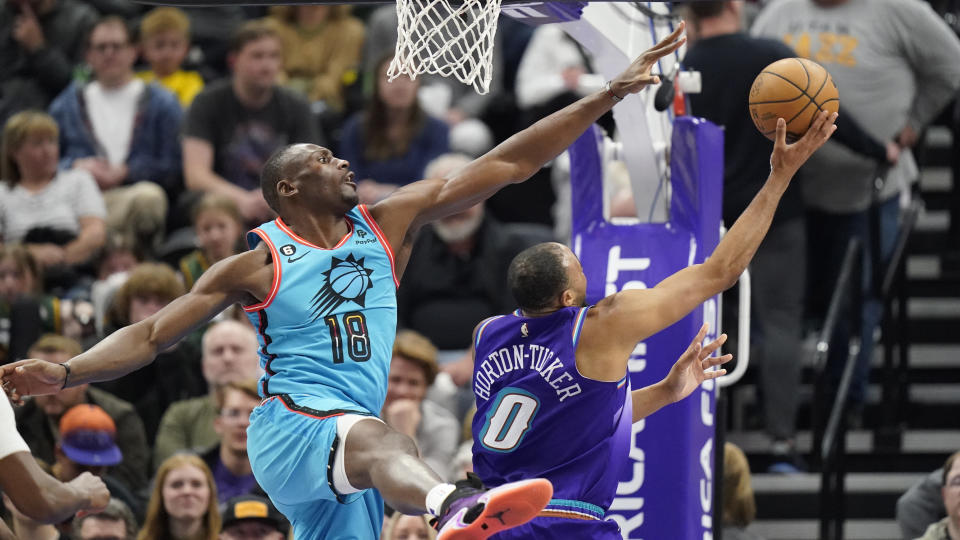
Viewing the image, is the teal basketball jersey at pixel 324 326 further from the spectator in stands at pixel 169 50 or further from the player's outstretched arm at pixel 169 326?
the spectator in stands at pixel 169 50

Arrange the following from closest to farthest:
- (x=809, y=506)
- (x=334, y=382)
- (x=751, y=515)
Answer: (x=334, y=382) < (x=751, y=515) < (x=809, y=506)

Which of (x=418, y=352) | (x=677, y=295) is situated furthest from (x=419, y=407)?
(x=677, y=295)

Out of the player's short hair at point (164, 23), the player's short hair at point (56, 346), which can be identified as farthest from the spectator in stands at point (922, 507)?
the player's short hair at point (164, 23)

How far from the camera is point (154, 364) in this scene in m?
10.3

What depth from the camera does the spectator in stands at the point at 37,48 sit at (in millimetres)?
13117

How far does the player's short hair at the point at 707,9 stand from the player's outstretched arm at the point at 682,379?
127 inches

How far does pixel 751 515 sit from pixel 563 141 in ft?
9.49

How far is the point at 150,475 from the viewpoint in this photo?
983 centimetres

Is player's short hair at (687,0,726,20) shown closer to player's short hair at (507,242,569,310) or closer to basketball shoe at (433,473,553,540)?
player's short hair at (507,242,569,310)

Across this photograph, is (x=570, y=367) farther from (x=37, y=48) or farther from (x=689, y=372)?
(x=37, y=48)

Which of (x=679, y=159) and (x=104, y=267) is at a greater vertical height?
(x=679, y=159)

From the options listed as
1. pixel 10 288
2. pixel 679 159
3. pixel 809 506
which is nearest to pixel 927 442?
pixel 809 506

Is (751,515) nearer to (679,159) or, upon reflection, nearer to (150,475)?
(679,159)

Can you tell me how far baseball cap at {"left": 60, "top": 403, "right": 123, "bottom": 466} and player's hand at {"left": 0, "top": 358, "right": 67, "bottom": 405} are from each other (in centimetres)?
266
